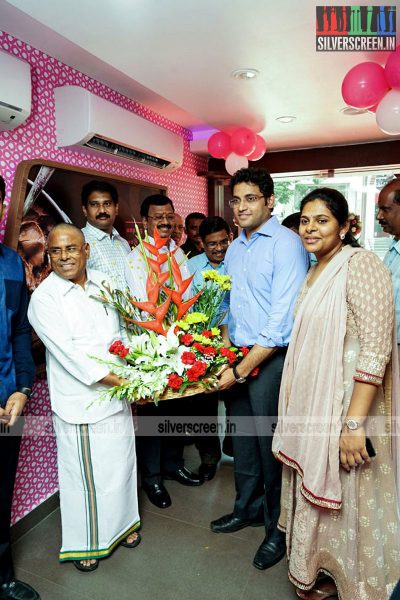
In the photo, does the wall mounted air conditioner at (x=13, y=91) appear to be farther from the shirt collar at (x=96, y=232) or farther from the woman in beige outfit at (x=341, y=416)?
the woman in beige outfit at (x=341, y=416)

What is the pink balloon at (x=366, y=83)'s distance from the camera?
2.37m

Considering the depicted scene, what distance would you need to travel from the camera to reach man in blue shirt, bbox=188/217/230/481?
107 inches

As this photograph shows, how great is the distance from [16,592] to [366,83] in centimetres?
304

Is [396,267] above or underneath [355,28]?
underneath

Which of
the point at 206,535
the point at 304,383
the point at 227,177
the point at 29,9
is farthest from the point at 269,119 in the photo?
the point at 206,535

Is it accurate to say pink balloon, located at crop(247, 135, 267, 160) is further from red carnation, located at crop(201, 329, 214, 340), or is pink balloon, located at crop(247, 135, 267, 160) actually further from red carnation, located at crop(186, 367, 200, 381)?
red carnation, located at crop(186, 367, 200, 381)

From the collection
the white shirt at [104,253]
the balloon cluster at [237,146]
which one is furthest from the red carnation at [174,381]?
the balloon cluster at [237,146]

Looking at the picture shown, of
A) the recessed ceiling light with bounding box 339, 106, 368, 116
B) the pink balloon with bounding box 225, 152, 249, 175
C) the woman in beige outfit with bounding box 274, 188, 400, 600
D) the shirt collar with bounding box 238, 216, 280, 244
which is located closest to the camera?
the woman in beige outfit with bounding box 274, 188, 400, 600

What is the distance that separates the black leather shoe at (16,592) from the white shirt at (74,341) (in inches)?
28.1

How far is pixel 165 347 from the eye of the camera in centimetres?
171

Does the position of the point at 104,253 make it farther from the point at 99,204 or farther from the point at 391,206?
the point at 391,206

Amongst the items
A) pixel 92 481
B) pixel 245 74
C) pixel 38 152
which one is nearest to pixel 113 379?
pixel 92 481

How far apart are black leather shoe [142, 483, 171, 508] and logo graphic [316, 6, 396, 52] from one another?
2.60 metres

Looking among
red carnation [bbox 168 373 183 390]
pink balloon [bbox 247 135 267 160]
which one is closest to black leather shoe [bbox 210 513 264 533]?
red carnation [bbox 168 373 183 390]
